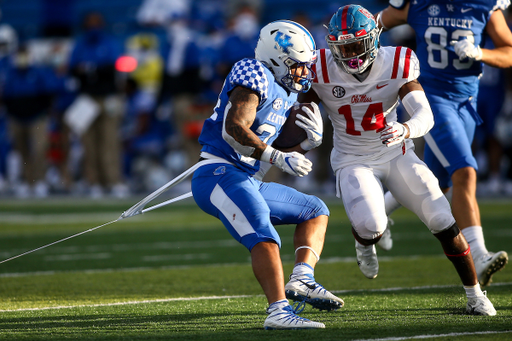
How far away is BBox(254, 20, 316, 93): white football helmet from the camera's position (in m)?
3.75

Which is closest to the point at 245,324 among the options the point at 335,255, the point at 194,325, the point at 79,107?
the point at 194,325

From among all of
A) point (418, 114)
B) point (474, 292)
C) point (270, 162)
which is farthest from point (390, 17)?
point (474, 292)

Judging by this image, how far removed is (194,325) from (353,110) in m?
1.49

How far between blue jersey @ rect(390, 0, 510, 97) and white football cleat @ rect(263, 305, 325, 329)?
211 centimetres

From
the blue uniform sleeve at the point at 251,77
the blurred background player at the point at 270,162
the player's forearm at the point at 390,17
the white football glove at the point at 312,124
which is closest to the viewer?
the blurred background player at the point at 270,162

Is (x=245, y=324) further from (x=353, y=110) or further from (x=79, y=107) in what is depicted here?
(x=79, y=107)

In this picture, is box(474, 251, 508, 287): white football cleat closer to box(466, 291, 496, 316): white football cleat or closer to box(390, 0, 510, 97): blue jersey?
box(466, 291, 496, 316): white football cleat

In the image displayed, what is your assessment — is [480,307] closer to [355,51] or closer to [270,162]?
[270,162]

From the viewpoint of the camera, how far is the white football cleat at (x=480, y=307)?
3.62 m

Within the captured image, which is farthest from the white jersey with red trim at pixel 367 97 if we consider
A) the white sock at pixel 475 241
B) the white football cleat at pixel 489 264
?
the white football cleat at pixel 489 264

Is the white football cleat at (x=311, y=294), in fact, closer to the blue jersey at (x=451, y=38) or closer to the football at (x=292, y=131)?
the football at (x=292, y=131)

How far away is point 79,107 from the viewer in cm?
1059

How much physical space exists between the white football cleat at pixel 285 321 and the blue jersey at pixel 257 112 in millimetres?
814

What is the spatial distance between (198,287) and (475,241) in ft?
5.59
